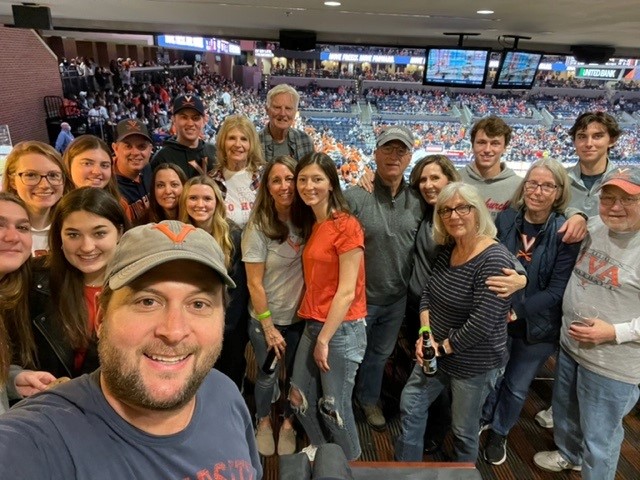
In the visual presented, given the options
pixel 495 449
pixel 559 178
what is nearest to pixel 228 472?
pixel 559 178

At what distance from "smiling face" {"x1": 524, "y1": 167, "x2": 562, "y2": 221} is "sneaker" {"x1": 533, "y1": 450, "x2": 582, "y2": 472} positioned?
1240mm

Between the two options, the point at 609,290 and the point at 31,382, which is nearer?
the point at 31,382

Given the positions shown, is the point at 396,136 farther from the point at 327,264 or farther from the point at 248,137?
the point at 248,137

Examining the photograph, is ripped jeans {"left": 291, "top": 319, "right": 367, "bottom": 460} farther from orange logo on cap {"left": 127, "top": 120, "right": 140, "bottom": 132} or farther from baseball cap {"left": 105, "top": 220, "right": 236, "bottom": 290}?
orange logo on cap {"left": 127, "top": 120, "right": 140, "bottom": 132}

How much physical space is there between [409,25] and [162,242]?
149 inches

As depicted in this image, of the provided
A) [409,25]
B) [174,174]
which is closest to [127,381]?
[174,174]

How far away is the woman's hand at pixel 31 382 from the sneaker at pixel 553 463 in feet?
7.31

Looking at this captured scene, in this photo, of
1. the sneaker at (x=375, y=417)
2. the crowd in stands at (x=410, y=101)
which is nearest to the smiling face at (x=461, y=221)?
the sneaker at (x=375, y=417)

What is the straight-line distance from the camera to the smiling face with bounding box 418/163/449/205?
80.5 inches

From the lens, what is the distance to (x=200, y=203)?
1.89 metres

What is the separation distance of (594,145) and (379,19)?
2.10 metres

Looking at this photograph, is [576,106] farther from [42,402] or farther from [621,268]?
[42,402]

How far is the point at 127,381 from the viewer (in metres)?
0.76

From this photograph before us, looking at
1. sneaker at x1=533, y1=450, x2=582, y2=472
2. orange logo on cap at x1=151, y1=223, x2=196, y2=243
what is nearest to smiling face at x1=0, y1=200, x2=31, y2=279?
orange logo on cap at x1=151, y1=223, x2=196, y2=243
